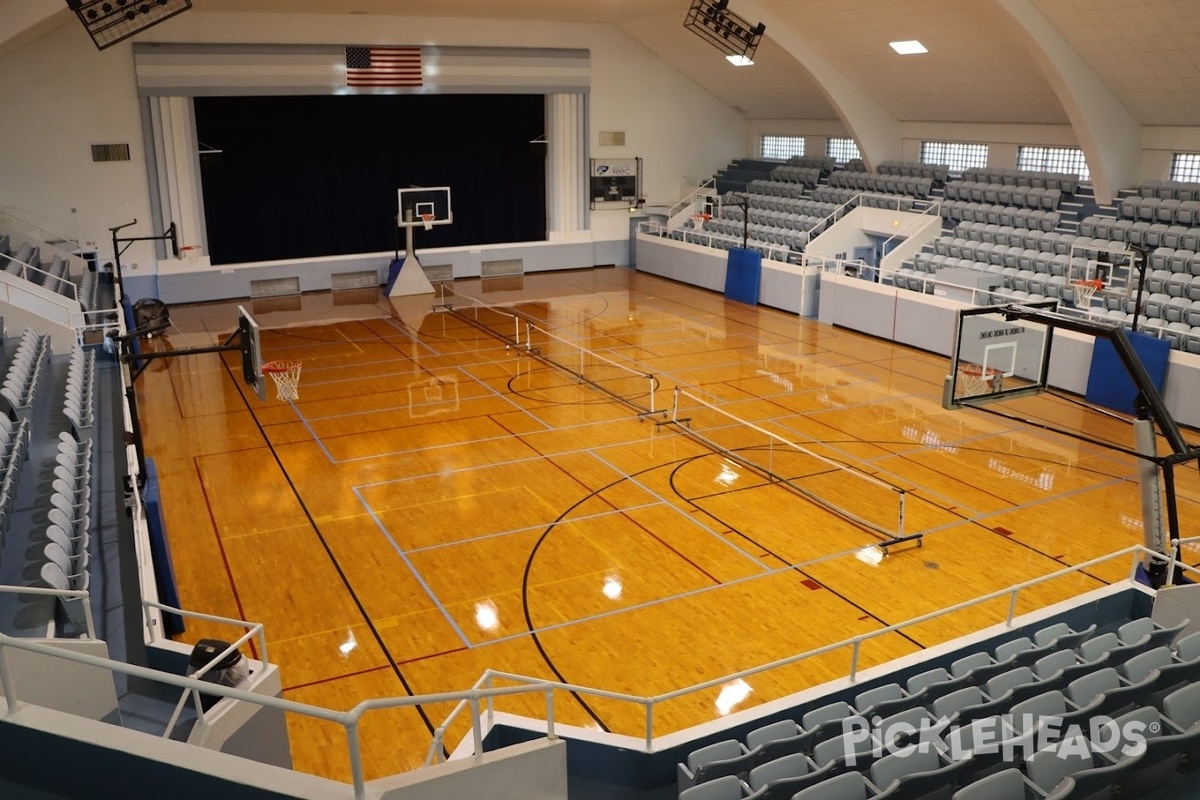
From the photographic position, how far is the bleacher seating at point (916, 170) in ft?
80.2

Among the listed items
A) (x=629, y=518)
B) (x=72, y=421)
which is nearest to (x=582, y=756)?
(x=629, y=518)

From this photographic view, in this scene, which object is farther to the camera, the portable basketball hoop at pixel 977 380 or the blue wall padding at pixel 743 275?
the blue wall padding at pixel 743 275

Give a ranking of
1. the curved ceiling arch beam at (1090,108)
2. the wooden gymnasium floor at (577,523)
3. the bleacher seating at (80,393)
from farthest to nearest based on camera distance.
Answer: the curved ceiling arch beam at (1090,108) < the bleacher seating at (80,393) < the wooden gymnasium floor at (577,523)

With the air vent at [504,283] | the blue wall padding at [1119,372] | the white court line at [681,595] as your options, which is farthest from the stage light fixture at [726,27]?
the white court line at [681,595]

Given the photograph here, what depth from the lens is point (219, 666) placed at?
714 centimetres

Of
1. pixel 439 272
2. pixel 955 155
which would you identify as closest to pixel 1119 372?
pixel 955 155

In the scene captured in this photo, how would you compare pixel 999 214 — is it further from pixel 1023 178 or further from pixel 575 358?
pixel 575 358

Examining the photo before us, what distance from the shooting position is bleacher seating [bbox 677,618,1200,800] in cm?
593

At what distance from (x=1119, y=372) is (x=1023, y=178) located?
7888mm

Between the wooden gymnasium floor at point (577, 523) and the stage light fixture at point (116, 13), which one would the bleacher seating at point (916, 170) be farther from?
the stage light fixture at point (116, 13)

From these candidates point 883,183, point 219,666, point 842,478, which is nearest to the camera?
point 219,666

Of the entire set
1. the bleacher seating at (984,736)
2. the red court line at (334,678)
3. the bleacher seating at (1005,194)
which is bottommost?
the red court line at (334,678)

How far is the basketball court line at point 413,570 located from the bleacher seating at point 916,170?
1755 cm

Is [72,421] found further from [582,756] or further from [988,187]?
[988,187]
